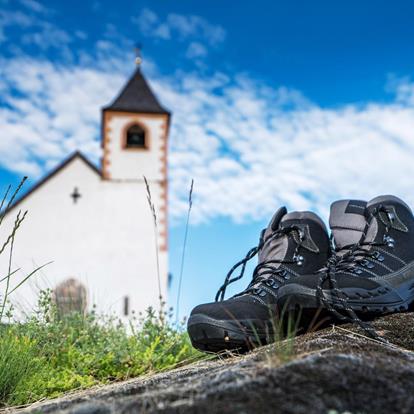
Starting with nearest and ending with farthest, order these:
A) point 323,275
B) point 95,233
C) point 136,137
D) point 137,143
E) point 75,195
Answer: point 323,275 < point 95,233 < point 75,195 < point 137,143 < point 136,137

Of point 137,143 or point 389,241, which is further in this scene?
point 137,143

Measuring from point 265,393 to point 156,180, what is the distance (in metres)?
20.3

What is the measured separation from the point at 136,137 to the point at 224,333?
68.2ft

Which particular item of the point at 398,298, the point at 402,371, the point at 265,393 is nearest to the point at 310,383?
the point at 265,393

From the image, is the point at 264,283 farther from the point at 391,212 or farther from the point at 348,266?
the point at 391,212

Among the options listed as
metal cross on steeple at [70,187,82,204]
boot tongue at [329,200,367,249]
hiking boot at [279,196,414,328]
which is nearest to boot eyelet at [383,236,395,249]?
hiking boot at [279,196,414,328]

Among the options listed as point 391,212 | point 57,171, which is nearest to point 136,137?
point 57,171

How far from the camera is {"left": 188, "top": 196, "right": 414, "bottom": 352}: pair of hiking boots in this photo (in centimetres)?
227

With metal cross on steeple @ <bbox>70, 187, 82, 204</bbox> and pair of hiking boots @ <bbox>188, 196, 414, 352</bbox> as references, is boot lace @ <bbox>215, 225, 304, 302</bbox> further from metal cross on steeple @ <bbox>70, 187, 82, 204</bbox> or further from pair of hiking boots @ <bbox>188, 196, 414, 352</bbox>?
metal cross on steeple @ <bbox>70, 187, 82, 204</bbox>

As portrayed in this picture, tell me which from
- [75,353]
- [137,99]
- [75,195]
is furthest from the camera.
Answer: [137,99]

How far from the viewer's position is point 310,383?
124cm

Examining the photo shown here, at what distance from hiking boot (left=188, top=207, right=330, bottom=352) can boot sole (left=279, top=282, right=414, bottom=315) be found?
4.1 inches

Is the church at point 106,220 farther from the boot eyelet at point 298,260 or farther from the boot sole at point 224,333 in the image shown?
the boot sole at point 224,333

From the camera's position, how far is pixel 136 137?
898 inches
